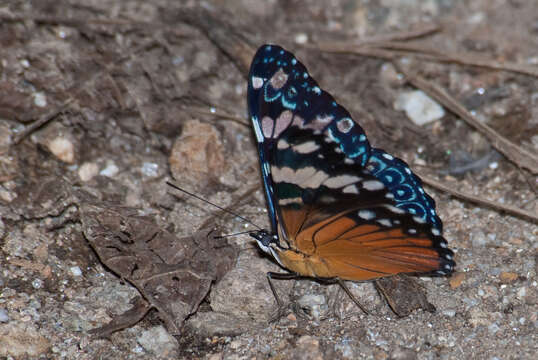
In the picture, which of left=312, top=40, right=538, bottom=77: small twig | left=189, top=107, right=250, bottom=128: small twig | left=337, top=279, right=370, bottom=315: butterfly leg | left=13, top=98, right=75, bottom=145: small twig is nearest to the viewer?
left=337, top=279, right=370, bottom=315: butterfly leg

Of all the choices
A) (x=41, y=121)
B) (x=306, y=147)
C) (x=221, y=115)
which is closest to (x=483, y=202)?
(x=306, y=147)

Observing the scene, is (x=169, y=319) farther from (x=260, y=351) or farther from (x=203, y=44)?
(x=203, y=44)

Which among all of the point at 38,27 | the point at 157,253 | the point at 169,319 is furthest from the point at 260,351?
the point at 38,27

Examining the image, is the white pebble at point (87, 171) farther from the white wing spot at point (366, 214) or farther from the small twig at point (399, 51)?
the small twig at point (399, 51)

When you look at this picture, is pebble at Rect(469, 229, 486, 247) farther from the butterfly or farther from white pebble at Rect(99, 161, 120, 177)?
white pebble at Rect(99, 161, 120, 177)

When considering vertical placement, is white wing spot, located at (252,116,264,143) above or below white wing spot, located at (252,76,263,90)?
below

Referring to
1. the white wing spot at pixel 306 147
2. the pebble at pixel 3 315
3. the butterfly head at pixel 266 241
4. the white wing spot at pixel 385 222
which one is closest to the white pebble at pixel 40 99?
the pebble at pixel 3 315

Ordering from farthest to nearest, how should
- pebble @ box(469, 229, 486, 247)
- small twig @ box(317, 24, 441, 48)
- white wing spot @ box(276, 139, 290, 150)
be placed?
small twig @ box(317, 24, 441, 48), pebble @ box(469, 229, 486, 247), white wing spot @ box(276, 139, 290, 150)

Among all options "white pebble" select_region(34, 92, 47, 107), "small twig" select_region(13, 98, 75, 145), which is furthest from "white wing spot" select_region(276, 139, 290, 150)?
"white pebble" select_region(34, 92, 47, 107)
